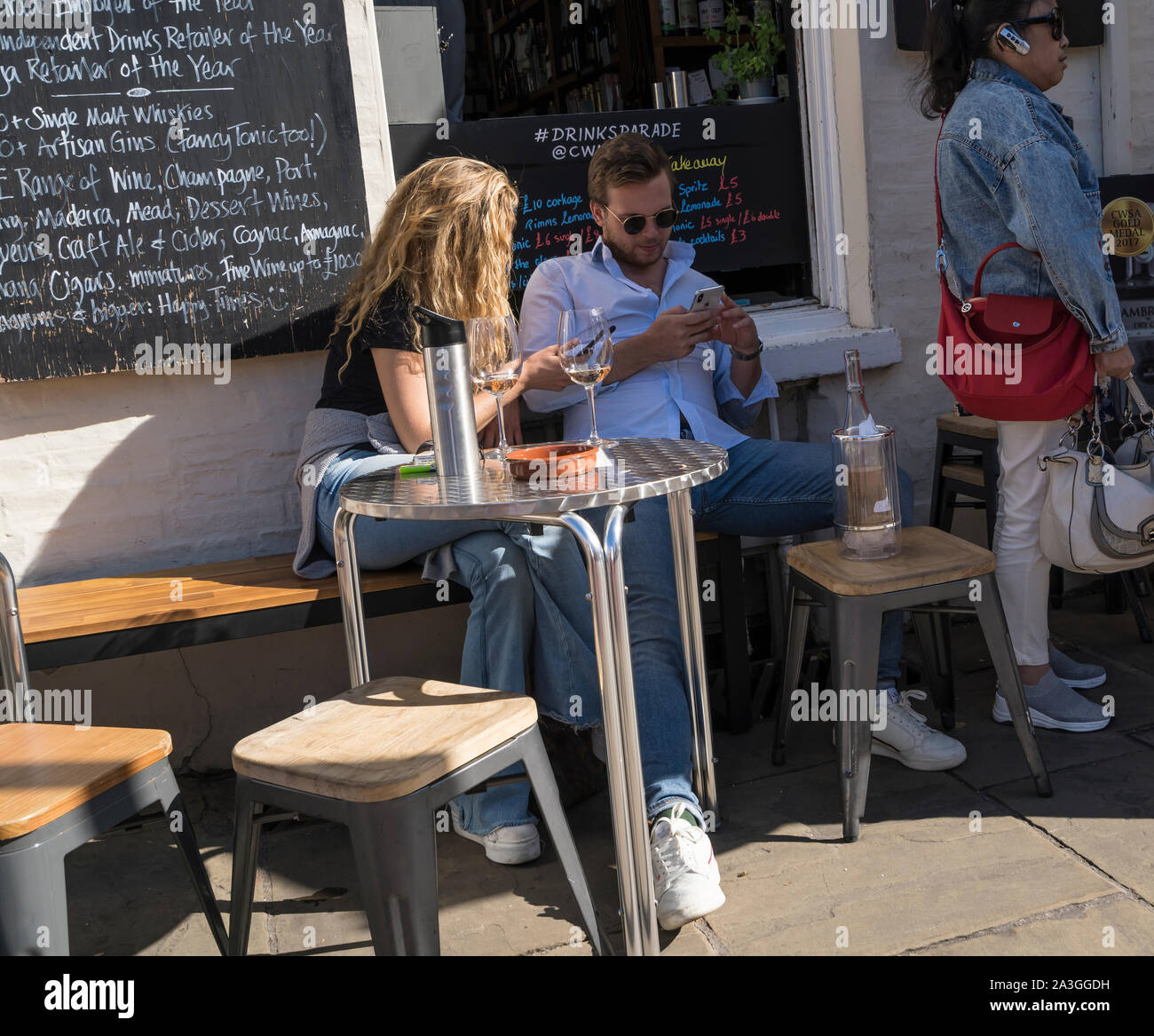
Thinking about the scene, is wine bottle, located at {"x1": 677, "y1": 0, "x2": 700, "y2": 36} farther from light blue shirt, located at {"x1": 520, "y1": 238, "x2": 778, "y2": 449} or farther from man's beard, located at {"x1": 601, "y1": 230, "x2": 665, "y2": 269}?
man's beard, located at {"x1": 601, "y1": 230, "x2": 665, "y2": 269}

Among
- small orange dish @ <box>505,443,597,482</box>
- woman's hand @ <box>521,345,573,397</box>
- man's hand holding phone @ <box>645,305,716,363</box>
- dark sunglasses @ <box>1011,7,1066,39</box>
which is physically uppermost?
dark sunglasses @ <box>1011,7,1066,39</box>

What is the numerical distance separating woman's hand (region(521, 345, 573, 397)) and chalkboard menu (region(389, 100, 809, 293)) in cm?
81

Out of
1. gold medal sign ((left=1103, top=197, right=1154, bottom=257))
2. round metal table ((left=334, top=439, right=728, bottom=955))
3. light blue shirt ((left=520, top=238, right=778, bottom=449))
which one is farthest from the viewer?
gold medal sign ((left=1103, top=197, right=1154, bottom=257))

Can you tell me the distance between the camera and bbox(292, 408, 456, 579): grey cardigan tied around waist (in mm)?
2801

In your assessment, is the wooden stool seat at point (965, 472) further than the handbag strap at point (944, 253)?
Yes

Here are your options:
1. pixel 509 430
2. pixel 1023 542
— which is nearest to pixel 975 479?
pixel 1023 542

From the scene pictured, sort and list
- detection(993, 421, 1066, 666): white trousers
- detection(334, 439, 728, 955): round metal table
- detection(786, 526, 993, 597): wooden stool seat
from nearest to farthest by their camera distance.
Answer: detection(334, 439, 728, 955): round metal table < detection(786, 526, 993, 597): wooden stool seat < detection(993, 421, 1066, 666): white trousers

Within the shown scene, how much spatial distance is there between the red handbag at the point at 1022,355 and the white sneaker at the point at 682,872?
128cm

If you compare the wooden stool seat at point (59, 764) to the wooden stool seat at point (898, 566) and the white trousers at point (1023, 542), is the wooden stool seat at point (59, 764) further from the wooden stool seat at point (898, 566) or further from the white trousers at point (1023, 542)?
the white trousers at point (1023, 542)

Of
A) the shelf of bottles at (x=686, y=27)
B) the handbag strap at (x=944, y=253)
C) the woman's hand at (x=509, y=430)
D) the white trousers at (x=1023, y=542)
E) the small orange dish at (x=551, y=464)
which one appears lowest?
the white trousers at (x=1023, y=542)

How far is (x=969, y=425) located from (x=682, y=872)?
181cm

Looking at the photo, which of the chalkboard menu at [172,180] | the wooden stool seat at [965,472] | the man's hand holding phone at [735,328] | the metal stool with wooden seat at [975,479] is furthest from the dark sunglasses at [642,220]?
the wooden stool seat at [965,472]

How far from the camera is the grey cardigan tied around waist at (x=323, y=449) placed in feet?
9.19

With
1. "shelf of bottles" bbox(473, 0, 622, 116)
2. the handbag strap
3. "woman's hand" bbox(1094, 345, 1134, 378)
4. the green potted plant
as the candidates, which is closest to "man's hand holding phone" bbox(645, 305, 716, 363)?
the handbag strap
